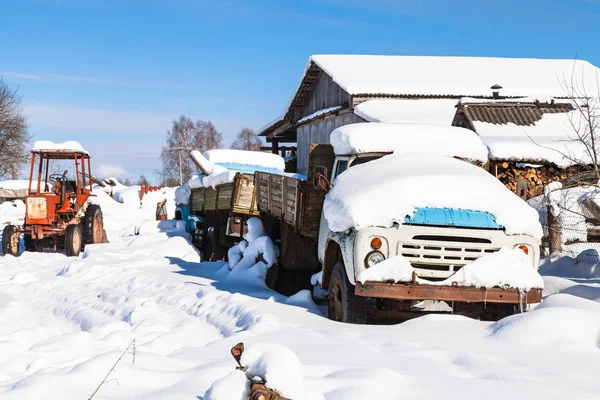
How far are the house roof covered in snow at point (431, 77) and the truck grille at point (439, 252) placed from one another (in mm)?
14410

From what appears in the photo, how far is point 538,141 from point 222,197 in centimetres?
706

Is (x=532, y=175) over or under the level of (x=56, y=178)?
over

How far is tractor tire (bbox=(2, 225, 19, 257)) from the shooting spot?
53.6ft

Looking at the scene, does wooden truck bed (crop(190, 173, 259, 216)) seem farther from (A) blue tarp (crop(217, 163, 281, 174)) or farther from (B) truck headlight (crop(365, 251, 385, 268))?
(B) truck headlight (crop(365, 251, 385, 268))

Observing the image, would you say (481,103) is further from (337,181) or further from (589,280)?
(337,181)

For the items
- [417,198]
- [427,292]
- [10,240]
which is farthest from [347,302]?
[10,240]

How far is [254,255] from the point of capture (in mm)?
11156

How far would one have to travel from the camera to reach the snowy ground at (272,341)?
4.14m

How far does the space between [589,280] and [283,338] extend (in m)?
6.29

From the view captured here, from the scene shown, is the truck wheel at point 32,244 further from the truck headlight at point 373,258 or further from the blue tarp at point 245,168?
the truck headlight at point 373,258

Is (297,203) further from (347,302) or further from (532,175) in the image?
(532,175)

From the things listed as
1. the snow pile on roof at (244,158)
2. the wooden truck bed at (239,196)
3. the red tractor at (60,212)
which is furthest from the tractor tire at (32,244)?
the wooden truck bed at (239,196)

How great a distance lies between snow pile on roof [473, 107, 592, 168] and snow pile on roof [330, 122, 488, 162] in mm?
5356

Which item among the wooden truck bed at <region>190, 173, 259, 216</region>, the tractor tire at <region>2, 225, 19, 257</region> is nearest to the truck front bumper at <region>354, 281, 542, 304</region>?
the wooden truck bed at <region>190, 173, 259, 216</region>
